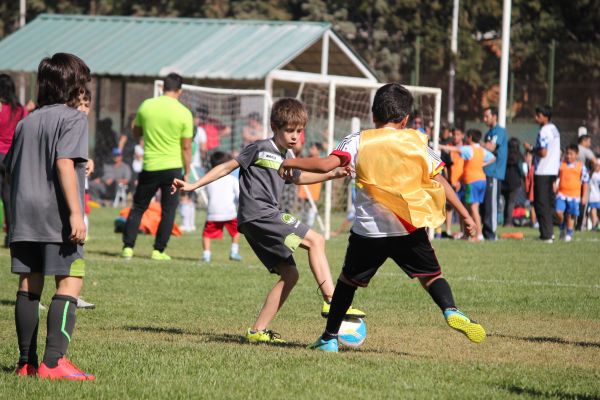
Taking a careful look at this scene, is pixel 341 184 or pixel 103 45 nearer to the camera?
pixel 341 184

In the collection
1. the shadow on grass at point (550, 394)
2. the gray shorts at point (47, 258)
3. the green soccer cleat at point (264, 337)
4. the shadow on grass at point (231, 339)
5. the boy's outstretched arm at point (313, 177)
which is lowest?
the shadow on grass at point (231, 339)

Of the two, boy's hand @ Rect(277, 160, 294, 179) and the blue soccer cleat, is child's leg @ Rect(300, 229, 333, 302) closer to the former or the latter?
the blue soccer cleat

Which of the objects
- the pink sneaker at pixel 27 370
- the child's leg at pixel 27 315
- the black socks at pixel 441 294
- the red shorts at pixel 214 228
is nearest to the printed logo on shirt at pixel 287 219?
the black socks at pixel 441 294

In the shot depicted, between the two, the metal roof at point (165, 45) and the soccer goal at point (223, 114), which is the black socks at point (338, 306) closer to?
the soccer goal at point (223, 114)

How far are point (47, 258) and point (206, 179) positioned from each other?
1.95 metres

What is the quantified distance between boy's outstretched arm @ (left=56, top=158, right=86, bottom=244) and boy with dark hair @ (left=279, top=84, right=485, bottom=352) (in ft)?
4.78

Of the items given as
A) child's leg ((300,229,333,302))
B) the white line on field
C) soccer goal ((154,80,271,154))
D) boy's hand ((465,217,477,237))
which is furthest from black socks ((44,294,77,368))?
soccer goal ((154,80,271,154))

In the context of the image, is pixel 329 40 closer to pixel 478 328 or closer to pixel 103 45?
pixel 103 45

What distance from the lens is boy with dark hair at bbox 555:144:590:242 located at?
19266 mm

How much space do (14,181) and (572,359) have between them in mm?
3657

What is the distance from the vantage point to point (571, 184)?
19.8m

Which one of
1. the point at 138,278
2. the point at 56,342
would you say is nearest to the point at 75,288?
the point at 56,342

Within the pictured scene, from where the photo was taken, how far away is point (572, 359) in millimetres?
7199

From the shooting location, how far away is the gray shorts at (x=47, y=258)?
6070mm
